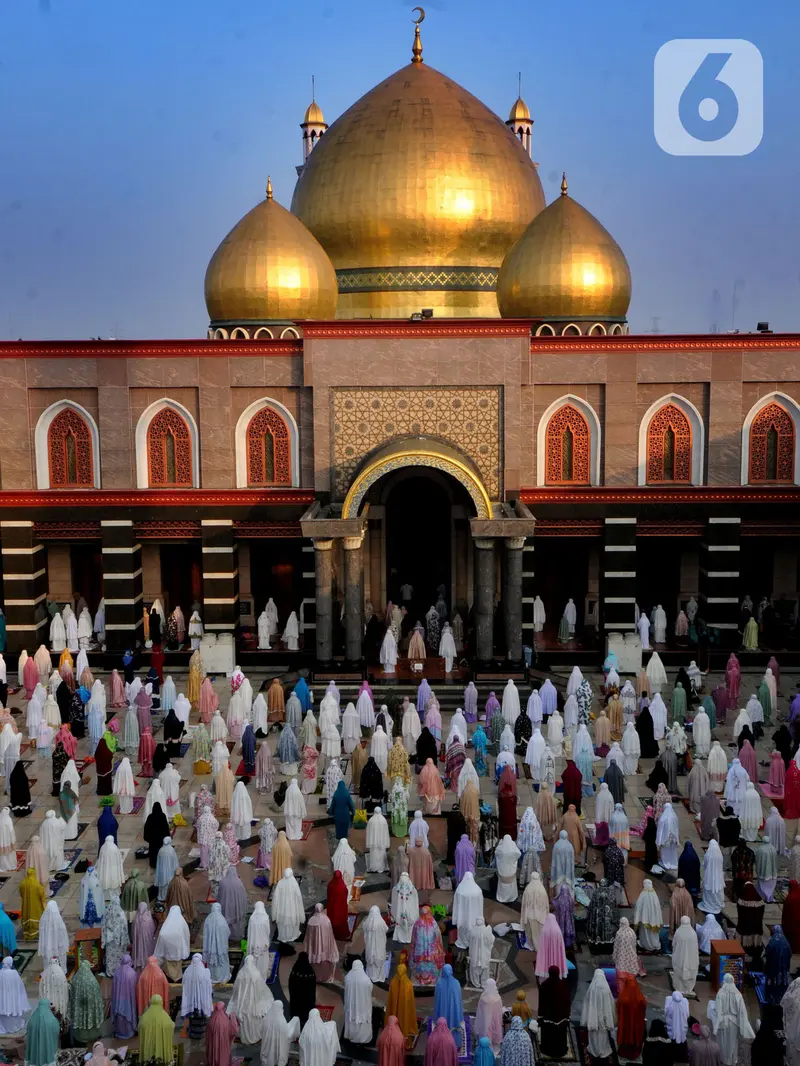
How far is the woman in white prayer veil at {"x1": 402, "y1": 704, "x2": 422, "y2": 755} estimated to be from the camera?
21.9 m

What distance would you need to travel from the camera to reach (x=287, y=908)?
14.8 metres

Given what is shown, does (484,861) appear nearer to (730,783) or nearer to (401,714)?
(730,783)

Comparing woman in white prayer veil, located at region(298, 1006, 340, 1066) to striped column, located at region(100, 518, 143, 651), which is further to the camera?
striped column, located at region(100, 518, 143, 651)

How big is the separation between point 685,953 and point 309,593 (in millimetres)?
16235

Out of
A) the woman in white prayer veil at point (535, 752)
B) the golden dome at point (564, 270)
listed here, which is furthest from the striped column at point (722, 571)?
the woman in white prayer veil at point (535, 752)

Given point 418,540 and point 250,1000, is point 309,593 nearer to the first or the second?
point 418,540

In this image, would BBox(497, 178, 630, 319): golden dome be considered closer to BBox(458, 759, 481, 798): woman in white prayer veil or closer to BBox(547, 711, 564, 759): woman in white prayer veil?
BBox(547, 711, 564, 759): woman in white prayer veil

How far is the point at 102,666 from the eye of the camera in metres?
27.6

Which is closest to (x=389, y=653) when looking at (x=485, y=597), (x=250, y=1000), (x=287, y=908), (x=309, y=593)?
(x=485, y=597)

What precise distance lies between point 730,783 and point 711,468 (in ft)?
35.6

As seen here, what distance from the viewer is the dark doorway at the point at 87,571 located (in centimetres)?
3036

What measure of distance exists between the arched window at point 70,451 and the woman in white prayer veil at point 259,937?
1595 cm

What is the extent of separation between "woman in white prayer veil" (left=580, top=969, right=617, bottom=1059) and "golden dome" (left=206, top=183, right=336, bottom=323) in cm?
2038

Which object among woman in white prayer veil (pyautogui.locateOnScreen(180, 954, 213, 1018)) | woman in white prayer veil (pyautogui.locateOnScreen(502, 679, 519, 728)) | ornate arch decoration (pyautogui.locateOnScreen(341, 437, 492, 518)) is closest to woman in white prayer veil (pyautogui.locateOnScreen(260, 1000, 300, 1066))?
woman in white prayer veil (pyautogui.locateOnScreen(180, 954, 213, 1018))
